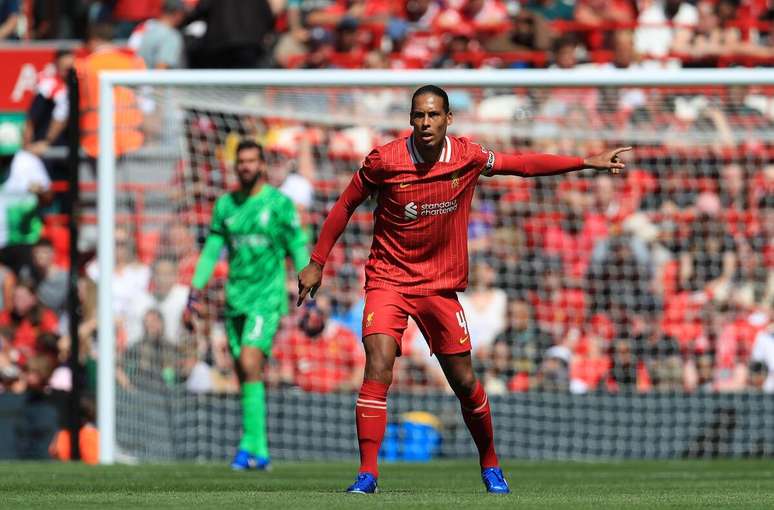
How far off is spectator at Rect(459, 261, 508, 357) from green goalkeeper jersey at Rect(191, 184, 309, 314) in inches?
154

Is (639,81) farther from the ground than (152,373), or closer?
farther from the ground

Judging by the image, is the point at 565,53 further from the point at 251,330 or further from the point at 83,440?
the point at 251,330

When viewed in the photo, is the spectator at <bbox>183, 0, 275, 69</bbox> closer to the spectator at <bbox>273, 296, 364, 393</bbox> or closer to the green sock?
the spectator at <bbox>273, 296, 364, 393</bbox>

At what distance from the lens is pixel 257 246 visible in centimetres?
1180

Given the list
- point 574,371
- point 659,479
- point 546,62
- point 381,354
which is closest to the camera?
point 381,354

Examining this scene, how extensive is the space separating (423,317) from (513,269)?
25.3 feet

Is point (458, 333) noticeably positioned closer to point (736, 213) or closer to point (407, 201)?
point (407, 201)

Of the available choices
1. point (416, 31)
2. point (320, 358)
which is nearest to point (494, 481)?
point (320, 358)

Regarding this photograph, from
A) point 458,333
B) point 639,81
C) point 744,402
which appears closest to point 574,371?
point 744,402

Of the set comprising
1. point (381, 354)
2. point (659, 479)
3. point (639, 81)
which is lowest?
point (659, 479)

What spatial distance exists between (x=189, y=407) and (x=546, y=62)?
6.57m

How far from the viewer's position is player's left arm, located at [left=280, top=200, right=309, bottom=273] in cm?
1175

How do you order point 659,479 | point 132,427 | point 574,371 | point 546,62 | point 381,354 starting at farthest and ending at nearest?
point 546,62 → point 574,371 → point 132,427 → point 659,479 → point 381,354

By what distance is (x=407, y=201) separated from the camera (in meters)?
8.20
